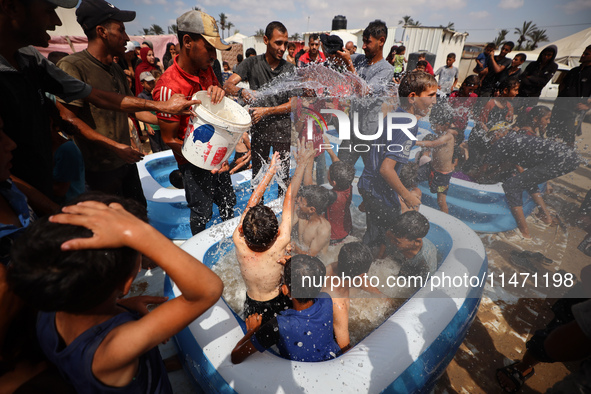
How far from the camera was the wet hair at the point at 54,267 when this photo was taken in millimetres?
727

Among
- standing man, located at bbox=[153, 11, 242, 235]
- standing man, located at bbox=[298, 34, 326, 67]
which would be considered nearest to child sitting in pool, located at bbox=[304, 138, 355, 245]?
standing man, located at bbox=[153, 11, 242, 235]

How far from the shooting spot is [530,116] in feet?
6.79

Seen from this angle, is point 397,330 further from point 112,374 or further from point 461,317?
point 112,374

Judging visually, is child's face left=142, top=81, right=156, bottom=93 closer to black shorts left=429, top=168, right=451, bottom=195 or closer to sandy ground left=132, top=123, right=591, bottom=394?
sandy ground left=132, top=123, right=591, bottom=394

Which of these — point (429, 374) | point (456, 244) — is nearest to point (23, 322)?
point (429, 374)

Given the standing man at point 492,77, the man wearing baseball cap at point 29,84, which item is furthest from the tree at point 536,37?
the man wearing baseball cap at point 29,84

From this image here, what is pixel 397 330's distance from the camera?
175 centimetres

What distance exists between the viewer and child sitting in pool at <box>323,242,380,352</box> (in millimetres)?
1966

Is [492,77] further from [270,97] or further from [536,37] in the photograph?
[536,37]

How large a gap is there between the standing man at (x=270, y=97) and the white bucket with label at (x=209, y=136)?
1.17 m

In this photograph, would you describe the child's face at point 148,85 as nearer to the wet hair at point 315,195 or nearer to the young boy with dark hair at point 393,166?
the wet hair at point 315,195

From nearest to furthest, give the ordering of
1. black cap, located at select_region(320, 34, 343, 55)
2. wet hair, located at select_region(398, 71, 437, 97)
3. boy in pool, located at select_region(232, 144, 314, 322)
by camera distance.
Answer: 1. boy in pool, located at select_region(232, 144, 314, 322)
2. wet hair, located at select_region(398, 71, 437, 97)
3. black cap, located at select_region(320, 34, 343, 55)

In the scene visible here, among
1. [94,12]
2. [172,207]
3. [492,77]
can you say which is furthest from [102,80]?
[492,77]

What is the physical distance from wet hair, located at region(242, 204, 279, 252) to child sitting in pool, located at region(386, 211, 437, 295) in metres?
1.18
